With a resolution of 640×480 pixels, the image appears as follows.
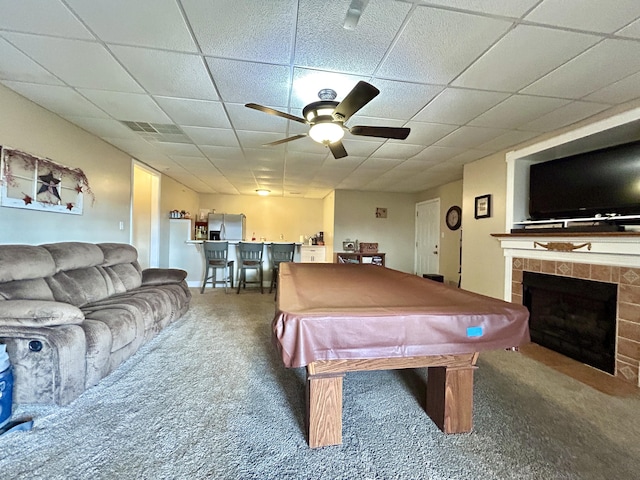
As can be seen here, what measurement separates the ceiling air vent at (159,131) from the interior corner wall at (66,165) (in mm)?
646

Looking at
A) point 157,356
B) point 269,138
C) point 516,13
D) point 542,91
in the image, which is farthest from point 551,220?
point 157,356

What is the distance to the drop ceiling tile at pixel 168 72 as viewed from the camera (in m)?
1.91

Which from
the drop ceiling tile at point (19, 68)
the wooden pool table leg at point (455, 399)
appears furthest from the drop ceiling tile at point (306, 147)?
the wooden pool table leg at point (455, 399)

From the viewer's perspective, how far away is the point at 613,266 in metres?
2.45

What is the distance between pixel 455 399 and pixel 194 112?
3.18 metres

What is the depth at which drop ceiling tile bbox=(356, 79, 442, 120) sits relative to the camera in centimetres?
225

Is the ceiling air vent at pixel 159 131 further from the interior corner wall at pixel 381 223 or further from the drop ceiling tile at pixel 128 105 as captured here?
the interior corner wall at pixel 381 223

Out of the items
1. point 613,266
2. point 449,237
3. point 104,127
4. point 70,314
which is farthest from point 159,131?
point 449,237

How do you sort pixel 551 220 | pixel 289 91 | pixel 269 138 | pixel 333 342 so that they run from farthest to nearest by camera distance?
pixel 269 138
pixel 551 220
pixel 289 91
pixel 333 342

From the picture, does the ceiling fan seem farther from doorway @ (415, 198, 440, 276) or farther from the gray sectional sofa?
doorway @ (415, 198, 440, 276)

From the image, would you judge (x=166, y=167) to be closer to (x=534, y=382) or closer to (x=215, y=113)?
(x=215, y=113)

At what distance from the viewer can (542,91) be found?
7.34 feet

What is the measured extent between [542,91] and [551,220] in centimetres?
147

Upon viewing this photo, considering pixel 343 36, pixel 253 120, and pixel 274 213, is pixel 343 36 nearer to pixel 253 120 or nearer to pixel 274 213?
pixel 253 120
